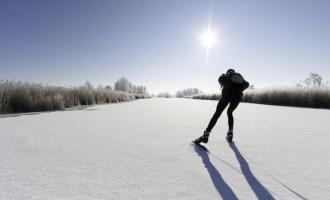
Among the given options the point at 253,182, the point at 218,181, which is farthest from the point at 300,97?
the point at 218,181

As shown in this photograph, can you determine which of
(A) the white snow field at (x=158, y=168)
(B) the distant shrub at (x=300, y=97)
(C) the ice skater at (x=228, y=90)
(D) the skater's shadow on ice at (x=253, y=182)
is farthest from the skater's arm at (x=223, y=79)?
(B) the distant shrub at (x=300, y=97)

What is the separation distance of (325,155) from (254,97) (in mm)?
15047

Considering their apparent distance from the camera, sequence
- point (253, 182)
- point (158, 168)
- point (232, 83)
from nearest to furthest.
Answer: point (253, 182) < point (158, 168) < point (232, 83)

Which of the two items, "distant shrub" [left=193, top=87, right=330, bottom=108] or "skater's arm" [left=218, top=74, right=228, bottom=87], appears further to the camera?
"distant shrub" [left=193, top=87, right=330, bottom=108]

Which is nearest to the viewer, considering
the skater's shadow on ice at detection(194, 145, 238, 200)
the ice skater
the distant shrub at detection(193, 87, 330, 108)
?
the skater's shadow on ice at detection(194, 145, 238, 200)

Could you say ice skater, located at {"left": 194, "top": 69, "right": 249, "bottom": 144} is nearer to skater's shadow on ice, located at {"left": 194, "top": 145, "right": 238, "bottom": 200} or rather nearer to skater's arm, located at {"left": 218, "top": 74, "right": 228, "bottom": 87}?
skater's arm, located at {"left": 218, "top": 74, "right": 228, "bottom": 87}

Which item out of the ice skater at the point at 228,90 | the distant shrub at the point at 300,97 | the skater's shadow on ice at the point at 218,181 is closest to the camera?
the skater's shadow on ice at the point at 218,181

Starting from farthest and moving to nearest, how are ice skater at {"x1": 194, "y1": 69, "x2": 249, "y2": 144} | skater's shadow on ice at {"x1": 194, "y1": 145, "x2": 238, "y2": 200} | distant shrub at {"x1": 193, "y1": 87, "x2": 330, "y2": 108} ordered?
distant shrub at {"x1": 193, "y1": 87, "x2": 330, "y2": 108}
ice skater at {"x1": 194, "y1": 69, "x2": 249, "y2": 144}
skater's shadow on ice at {"x1": 194, "y1": 145, "x2": 238, "y2": 200}

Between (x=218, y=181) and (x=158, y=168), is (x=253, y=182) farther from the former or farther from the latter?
(x=158, y=168)

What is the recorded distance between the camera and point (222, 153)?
2383mm

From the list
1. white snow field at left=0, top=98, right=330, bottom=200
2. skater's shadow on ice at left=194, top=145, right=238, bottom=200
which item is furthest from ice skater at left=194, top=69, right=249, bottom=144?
skater's shadow on ice at left=194, top=145, right=238, bottom=200

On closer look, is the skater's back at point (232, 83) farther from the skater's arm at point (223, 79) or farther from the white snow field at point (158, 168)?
the white snow field at point (158, 168)

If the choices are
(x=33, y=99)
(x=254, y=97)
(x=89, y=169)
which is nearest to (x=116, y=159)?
(x=89, y=169)

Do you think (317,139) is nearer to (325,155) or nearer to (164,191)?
(325,155)
